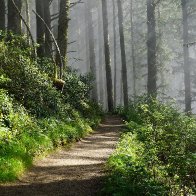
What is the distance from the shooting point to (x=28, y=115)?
469 inches

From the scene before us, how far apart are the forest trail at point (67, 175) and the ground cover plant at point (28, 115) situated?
321mm

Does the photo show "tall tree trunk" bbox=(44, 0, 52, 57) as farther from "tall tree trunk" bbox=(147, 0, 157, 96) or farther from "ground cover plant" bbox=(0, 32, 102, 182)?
"tall tree trunk" bbox=(147, 0, 157, 96)

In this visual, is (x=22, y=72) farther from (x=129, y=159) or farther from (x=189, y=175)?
(x=189, y=175)

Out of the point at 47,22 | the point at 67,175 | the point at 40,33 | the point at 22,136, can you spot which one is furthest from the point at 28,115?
the point at 47,22

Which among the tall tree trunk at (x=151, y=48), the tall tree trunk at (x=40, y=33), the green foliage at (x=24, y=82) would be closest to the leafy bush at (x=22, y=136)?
the green foliage at (x=24, y=82)

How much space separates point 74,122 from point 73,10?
49155 mm

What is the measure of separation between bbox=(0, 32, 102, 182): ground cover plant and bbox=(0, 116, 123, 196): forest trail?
1.05 feet

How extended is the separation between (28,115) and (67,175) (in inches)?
138

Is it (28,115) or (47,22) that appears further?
(47,22)

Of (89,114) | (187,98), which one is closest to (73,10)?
(187,98)

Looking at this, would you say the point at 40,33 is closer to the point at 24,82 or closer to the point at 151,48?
the point at 151,48

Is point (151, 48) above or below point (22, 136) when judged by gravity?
above

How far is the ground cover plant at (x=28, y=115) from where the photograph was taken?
9.17 metres

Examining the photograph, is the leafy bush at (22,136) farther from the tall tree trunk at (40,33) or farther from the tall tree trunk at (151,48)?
the tall tree trunk at (151,48)
